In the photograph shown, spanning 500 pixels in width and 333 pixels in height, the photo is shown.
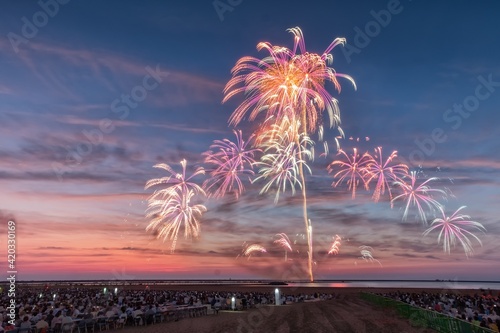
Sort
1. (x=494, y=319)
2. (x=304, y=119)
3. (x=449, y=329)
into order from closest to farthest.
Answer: (x=449, y=329) → (x=494, y=319) → (x=304, y=119)

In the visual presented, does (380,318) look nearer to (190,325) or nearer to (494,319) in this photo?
(494,319)

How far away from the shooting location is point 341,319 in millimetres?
29016

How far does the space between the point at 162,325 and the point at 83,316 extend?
541 cm

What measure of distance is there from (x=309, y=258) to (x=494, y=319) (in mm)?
25598

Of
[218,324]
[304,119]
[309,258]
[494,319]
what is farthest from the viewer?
[309,258]

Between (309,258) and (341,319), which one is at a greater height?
(309,258)

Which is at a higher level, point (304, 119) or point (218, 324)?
point (304, 119)

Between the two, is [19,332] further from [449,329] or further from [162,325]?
[449,329]

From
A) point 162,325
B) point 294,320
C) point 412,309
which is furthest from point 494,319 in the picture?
point 162,325

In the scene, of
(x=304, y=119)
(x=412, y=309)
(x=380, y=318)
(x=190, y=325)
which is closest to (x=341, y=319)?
(x=380, y=318)

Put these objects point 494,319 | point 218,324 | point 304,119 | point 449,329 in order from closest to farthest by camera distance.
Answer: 1. point 449,329
2. point 494,319
3. point 218,324
4. point 304,119

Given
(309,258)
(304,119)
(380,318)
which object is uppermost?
(304,119)

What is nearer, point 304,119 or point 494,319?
point 494,319

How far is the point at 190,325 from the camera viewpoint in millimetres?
28625
